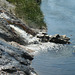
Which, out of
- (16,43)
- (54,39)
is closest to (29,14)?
(54,39)

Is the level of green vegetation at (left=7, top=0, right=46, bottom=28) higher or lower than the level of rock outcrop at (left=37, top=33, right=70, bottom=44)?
higher

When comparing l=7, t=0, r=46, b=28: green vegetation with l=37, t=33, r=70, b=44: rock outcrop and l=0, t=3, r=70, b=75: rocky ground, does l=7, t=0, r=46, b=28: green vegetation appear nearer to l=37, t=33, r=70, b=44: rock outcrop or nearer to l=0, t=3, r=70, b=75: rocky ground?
l=0, t=3, r=70, b=75: rocky ground

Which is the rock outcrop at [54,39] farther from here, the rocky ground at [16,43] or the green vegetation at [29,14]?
the green vegetation at [29,14]

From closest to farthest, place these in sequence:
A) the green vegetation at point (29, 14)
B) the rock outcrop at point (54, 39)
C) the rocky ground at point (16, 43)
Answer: the rocky ground at point (16, 43) < the rock outcrop at point (54, 39) < the green vegetation at point (29, 14)

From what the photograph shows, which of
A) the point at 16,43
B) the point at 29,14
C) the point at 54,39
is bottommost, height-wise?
the point at 16,43

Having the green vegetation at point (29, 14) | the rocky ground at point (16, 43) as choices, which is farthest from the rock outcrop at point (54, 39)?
the green vegetation at point (29, 14)

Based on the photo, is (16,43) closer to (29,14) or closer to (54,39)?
(54,39)

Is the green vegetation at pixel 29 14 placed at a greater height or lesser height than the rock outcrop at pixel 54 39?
greater

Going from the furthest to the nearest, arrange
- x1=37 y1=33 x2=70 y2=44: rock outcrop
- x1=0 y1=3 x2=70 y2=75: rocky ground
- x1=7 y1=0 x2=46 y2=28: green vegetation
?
x1=7 y1=0 x2=46 y2=28: green vegetation → x1=37 y1=33 x2=70 y2=44: rock outcrop → x1=0 y1=3 x2=70 y2=75: rocky ground

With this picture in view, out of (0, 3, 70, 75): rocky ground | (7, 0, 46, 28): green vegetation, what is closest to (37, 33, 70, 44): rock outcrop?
(0, 3, 70, 75): rocky ground

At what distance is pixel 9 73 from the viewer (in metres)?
9.93

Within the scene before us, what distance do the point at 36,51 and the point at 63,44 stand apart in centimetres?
462

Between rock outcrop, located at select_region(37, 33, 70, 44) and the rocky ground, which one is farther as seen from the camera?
rock outcrop, located at select_region(37, 33, 70, 44)

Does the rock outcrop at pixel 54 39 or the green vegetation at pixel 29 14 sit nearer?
the rock outcrop at pixel 54 39
